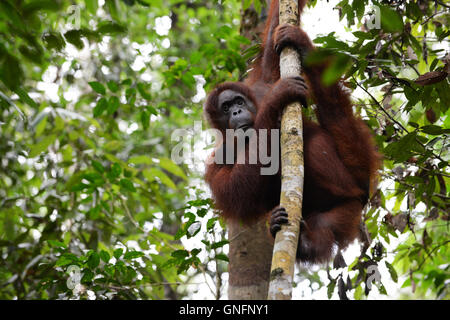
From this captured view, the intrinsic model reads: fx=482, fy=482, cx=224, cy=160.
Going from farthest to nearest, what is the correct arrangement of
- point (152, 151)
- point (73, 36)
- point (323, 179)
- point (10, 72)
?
point (152, 151) < point (323, 179) < point (73, 36) < point (10, 72)

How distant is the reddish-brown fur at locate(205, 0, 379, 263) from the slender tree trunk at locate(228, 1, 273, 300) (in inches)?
6.6

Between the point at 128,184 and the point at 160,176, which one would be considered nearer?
the point at 128,184

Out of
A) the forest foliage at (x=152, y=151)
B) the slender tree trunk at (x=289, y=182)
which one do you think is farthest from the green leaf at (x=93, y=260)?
the slender tree trunk at (x=289, y=182)

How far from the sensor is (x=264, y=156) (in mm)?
3902

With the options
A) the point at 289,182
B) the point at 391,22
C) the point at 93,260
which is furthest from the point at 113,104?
the point at 391,22

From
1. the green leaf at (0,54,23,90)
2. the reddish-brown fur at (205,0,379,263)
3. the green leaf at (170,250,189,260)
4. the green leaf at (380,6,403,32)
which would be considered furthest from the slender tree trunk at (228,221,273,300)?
the green leaf at (380,6,403,32)

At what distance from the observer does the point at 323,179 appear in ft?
13.0

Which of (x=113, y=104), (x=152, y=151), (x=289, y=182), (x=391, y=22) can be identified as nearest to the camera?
(x=391, y=22)

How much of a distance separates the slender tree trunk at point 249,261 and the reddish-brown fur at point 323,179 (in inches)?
6.6

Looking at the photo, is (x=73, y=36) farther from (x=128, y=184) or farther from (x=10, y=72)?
(x=128, y=184)

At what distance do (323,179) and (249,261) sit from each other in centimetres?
92

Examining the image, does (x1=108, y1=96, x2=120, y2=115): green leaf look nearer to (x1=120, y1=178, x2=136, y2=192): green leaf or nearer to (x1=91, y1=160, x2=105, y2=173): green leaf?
(x1=91, y1=160, x2=105, y2=173): green leaf
